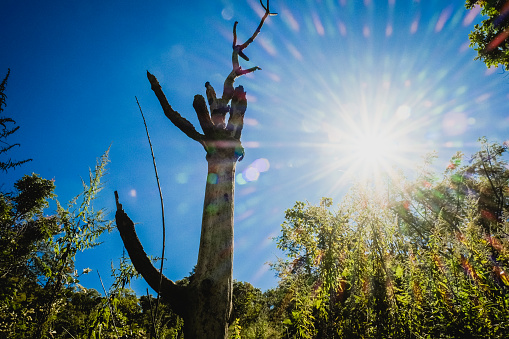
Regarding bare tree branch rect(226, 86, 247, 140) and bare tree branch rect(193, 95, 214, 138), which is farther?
bare tree branch rect(226, 86, 247, 140)

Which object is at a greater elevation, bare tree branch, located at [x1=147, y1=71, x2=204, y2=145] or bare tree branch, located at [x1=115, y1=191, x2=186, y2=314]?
bare tree branch, located at [x1=147, y1=71, x2=204, y2=145]

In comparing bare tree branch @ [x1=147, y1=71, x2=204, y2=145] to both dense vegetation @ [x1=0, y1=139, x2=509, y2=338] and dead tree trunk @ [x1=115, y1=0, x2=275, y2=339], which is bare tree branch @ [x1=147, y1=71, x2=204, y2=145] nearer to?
dead tree trunk @ [x1=115, y1=0, x2=275, y2=339]

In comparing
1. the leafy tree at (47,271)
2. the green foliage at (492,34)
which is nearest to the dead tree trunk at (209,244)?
the leafy tree at (47,271)

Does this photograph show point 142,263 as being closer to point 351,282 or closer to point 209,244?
point 209,244

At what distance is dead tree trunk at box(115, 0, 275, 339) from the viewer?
1.39m

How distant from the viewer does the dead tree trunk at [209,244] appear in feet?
4.55

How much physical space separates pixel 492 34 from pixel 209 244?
10.4 metres

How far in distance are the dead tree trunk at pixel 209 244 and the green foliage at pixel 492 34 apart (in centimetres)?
931

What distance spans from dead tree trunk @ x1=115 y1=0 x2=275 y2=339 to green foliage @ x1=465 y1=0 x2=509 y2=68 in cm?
931

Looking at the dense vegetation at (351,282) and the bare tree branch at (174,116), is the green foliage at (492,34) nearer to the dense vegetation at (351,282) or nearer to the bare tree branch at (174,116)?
the dense vegetation at (351,282)

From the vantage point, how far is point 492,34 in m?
7.12

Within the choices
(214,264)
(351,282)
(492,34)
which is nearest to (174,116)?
(214,264)

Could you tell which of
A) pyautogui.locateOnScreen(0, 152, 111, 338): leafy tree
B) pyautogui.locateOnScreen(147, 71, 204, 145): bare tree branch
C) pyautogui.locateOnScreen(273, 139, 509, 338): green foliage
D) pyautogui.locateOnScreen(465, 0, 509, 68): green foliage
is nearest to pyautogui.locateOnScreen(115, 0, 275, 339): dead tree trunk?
pyautogui.locateOnScreen(147, 71, 204, 145): bare tree branch

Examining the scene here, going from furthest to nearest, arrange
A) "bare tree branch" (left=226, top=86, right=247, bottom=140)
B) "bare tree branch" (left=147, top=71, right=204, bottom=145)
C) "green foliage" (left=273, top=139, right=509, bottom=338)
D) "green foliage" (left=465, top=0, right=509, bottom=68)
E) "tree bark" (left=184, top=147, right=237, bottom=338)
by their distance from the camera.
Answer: "green foliage" (left=465, top=0, right=509, bottom=68) < "green foliage" (left=273, top=139, right=509, bottom=338) < "bare tree branch" (left=226, top=86, right=247, bottom=140) < "bare tree branch" (left=147, top=71, right=204, bottom=145) < "tree bark" (left=184, top=147, right=237, bottom=338)
